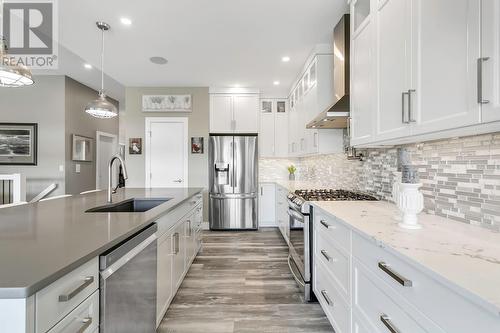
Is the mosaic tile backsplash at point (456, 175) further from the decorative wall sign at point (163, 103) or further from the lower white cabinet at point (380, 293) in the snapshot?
the decorative wall sign at point (163, 103)

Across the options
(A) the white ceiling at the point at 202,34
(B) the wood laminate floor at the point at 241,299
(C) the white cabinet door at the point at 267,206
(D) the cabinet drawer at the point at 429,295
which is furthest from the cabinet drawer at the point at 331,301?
(C) the white cabinet door at the point at 267,206

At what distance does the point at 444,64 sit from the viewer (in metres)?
1.08

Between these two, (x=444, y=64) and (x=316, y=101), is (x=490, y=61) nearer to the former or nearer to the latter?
(x=444, y=64)

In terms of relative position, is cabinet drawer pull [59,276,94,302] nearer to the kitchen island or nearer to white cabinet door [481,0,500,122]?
the kitchen island

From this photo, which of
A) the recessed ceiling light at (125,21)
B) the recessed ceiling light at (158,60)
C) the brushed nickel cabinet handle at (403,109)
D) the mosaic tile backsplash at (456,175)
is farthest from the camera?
the recessed ceiling light at (158,60)

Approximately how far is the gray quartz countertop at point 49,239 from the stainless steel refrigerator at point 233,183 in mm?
2879

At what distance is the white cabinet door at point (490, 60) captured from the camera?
835 mm

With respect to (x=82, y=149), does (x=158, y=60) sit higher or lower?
higher

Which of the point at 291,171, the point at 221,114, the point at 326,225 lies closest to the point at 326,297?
the point at 326,225

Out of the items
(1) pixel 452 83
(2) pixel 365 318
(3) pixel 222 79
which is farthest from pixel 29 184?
(1) pixel 452 83

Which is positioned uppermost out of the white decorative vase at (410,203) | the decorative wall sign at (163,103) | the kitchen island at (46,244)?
the decorative wall sign at (163,103)

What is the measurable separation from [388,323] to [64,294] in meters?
1.17

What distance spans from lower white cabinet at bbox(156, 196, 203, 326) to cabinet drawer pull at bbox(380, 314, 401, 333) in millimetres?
1349

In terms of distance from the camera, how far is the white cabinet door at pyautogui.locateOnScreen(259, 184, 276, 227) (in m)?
4.89
